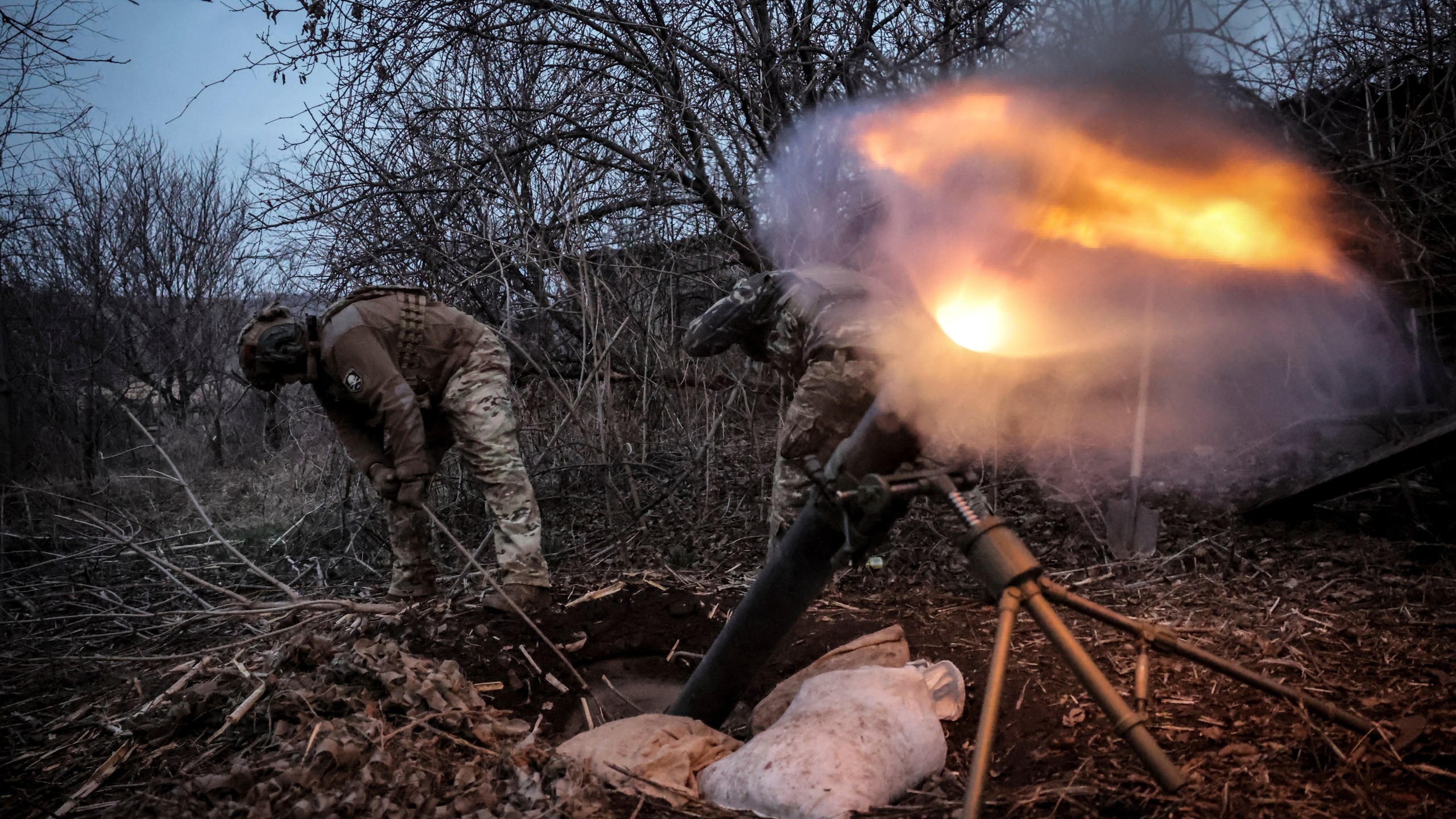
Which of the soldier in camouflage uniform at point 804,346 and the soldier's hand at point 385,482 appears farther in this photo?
the soldier's hand at point 385,482

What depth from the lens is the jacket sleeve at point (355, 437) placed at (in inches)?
213

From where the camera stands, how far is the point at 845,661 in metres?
3.60

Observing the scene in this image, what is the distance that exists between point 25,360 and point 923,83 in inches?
426

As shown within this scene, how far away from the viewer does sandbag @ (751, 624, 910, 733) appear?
3.46 meters

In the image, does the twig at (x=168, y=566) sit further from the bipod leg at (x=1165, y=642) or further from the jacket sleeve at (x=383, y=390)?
the bipod leg at (x=1165, y=642)

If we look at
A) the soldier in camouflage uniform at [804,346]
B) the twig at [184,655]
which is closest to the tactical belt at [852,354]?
the soldier in camouflage uniform at [804,346]

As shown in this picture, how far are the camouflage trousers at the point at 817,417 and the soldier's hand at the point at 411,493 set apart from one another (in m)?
1.97

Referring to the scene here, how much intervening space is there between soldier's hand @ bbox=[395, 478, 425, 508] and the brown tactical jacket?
4 centimetres

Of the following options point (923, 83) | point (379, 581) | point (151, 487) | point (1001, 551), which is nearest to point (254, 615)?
point (379, 581)

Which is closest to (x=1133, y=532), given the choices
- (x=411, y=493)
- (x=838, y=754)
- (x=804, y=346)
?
(x=804, y=346)

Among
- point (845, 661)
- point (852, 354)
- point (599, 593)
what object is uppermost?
point (852, 354)

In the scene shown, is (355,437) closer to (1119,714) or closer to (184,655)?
(184,655)

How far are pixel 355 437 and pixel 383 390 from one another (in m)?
0.78

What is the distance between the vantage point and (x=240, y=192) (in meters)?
14.4
